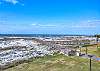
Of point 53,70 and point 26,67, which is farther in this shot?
point 26,67

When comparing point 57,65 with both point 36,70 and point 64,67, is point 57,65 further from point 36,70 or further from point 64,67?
point 36,70

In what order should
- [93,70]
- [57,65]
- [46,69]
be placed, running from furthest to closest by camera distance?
[57,65]
[46,69]
[93,70]

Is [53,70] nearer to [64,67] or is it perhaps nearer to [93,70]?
[64,67]

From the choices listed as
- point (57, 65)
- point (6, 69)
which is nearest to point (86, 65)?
point (57, 65)

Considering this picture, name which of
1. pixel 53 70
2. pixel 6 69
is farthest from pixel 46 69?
pixel 6 69

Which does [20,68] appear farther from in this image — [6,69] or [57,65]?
[57,65]

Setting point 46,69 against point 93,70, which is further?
point 46,69

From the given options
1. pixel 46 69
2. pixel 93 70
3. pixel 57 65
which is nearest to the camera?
pixel 93 70

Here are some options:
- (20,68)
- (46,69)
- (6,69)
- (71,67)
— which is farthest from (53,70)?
(6,69)
